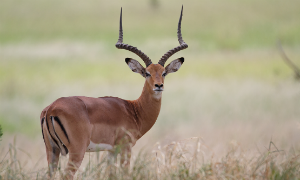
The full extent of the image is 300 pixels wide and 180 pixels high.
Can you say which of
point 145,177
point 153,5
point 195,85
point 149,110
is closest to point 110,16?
point 153,5

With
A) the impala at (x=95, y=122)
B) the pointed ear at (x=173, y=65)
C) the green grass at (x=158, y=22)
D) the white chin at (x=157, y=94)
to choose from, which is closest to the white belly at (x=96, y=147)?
the impala at (x=95, y=122)

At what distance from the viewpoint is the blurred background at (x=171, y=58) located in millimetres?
19859

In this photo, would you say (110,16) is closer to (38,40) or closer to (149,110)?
(38,40)

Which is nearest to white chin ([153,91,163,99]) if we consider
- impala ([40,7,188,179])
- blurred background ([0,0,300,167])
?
impala ([40,7,188,179])

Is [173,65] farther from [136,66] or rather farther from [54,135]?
[54,135]

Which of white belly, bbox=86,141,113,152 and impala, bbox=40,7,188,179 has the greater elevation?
impala, bbox=40,7,188,179

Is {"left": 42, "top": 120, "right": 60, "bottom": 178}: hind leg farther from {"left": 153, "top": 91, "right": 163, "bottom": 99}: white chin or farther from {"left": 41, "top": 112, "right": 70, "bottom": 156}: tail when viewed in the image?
{"left": 153, "top": 91, "right": 163, "bottom": 99}: white chin

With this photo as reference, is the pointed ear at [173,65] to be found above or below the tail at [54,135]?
above

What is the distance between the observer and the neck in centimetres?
880

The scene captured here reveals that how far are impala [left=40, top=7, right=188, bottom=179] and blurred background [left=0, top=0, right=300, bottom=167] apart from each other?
1.28m

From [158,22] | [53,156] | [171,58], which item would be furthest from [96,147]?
[158,22]

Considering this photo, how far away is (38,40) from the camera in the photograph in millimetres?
37625

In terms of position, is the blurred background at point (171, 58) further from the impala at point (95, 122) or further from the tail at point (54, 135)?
the tail at point (54, 135)

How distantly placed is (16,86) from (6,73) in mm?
3244
